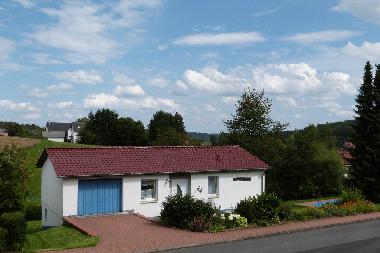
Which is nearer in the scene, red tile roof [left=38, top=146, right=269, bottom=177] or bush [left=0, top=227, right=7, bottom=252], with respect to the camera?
bush [left=0, top=227, right=7, bottom=252]

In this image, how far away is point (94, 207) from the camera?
25.5m

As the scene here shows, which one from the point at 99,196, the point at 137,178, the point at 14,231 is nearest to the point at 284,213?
the point at 137,178

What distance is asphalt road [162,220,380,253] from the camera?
1759 cm

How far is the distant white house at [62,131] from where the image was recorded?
15188 cm

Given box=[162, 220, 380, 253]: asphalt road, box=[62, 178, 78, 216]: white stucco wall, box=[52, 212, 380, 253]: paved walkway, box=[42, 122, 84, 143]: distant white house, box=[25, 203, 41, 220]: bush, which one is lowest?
box=[25, 203, 41, 220]: bush

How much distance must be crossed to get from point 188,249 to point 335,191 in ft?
109

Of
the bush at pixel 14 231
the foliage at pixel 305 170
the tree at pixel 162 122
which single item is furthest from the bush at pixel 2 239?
the tree at pixel 162 122

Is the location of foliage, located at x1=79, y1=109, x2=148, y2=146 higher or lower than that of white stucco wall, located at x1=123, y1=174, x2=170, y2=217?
higher

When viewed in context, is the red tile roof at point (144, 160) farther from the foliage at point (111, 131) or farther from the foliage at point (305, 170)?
the foliage at point (111, 131)

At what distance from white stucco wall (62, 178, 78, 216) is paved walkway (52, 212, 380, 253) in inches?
26.6

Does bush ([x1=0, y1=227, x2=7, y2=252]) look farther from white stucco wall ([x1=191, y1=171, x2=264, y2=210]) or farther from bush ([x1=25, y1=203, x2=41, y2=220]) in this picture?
bush ([x1=25, y1=203, x2=41, y2=220])

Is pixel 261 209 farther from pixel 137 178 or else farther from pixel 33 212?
pixel 33 212

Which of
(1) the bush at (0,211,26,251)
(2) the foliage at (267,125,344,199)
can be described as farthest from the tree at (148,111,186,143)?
(1) the bush at (0,211,26,251)

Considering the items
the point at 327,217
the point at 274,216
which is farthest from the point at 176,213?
the point at 327,217
